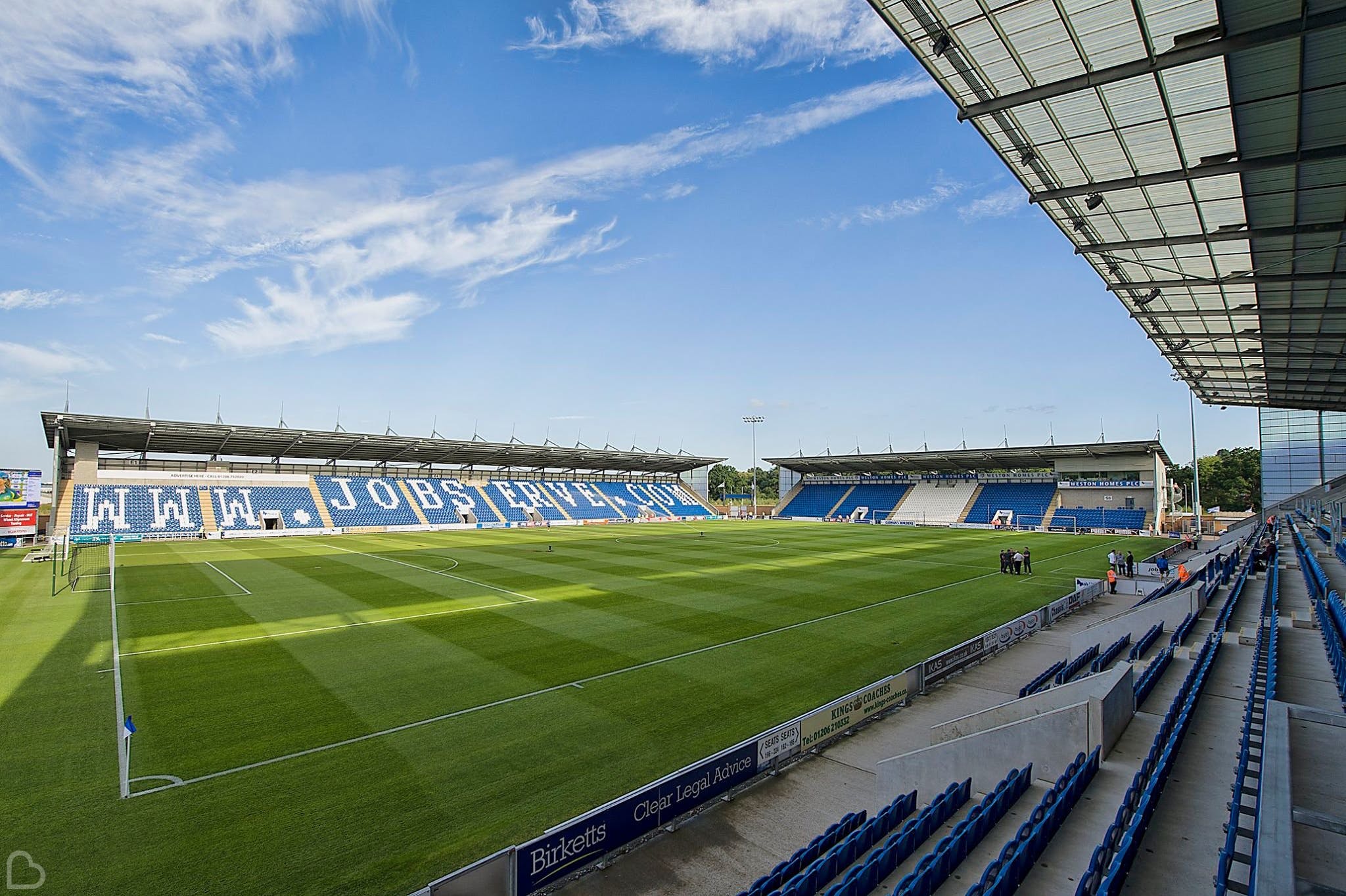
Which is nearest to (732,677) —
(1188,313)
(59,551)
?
(1188,313)

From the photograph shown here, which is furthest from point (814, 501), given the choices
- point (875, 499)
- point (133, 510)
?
point (133, 510)

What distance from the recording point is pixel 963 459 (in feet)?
239

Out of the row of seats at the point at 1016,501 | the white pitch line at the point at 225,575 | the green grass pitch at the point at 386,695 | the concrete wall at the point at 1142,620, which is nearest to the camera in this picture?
the green grass pitch at the point at 386,695

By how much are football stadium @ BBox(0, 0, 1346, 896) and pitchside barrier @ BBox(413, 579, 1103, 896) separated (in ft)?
0.17

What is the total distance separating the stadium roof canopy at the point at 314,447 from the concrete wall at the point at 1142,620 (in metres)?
55.9

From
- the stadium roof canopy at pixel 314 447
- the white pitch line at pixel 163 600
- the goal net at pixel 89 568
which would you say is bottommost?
the goal net at pixel 89 568

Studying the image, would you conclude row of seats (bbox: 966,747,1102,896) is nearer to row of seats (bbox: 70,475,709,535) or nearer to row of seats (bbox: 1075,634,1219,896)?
row of seats (bbox: 1075,634,1219,896)

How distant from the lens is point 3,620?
63.9ft

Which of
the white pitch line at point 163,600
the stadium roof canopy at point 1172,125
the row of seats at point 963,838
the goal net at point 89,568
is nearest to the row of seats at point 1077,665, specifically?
the row of seats at point 963,838

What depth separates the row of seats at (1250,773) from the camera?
5.30m

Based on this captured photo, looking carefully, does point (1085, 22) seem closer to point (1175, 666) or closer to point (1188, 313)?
point (1175, 666)

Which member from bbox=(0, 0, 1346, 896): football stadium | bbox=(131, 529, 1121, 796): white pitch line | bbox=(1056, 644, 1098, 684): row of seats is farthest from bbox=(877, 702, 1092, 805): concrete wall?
bbox=(131, 529, 1121, 796): white pitch line

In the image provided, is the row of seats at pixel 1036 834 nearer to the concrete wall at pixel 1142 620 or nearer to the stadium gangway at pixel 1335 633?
the stadium gangway at pixel 1335 633

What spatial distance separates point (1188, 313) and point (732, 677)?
17500mm
